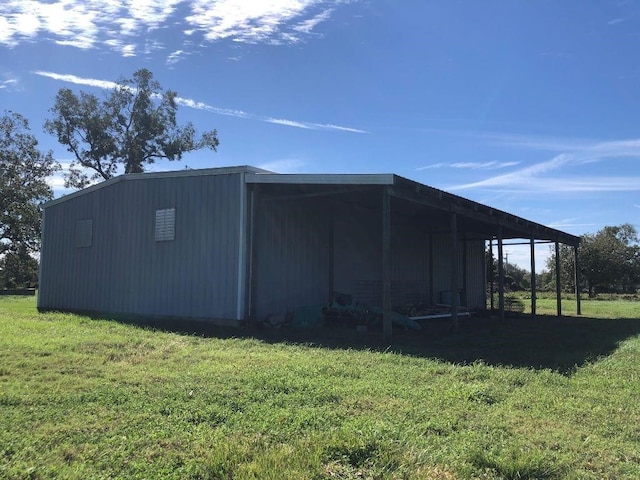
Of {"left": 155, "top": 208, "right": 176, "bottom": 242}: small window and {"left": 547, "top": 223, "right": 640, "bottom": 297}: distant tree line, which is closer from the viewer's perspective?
{"left": 155, "top": 208, "right": 176, "bottom": 242}: small window

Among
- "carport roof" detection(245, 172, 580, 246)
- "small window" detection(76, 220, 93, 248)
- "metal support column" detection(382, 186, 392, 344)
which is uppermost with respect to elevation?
"carport roof" detection(245, 172, 580, 246)

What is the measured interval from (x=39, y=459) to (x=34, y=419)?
3.19 ft

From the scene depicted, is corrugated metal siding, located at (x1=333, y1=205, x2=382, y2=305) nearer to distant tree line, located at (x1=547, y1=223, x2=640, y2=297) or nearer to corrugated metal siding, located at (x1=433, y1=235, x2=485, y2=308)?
corrugated metal siding, located at (x1=433, y1=235, x2=485, y2=308)

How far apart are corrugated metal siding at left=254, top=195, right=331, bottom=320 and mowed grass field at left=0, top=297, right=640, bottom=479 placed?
13.4 feet

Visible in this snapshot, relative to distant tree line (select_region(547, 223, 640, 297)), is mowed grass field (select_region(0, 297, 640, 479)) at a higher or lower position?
lower

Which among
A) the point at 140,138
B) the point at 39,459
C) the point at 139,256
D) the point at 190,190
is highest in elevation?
the point at 140,138

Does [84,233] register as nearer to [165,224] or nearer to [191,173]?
[165,224]

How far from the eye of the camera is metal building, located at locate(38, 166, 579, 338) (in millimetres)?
11805

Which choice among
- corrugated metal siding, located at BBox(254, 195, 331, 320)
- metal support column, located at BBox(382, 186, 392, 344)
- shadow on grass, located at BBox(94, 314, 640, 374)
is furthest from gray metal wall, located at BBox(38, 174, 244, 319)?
metal support column, located at BBox(382, 186, 392, 344)

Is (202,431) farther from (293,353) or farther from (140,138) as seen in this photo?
(140,138)

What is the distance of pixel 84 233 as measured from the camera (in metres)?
15.1

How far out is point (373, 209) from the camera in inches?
642

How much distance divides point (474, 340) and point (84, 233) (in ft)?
36.2

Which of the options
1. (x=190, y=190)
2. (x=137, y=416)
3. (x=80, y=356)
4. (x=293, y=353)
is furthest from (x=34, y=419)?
(x=190, y=190)
